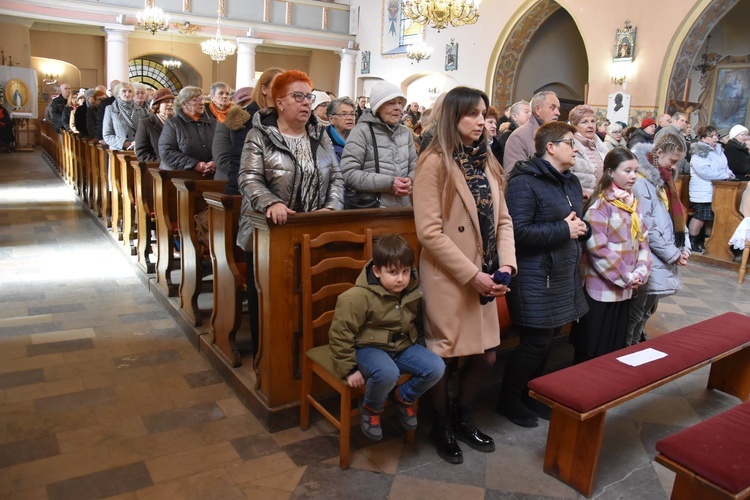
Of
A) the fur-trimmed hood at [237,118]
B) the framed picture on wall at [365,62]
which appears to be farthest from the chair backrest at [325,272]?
the framed picture on wall at [365,62]

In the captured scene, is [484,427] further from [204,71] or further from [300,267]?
[204,71]

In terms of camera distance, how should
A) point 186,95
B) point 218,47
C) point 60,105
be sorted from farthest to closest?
point 218,47 < point 60,105 < point 186,95

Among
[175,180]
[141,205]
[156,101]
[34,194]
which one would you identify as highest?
[156,101]

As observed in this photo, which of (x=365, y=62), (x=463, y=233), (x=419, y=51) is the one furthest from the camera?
(x=365, y=62)

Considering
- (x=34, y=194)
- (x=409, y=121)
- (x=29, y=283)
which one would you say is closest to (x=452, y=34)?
(x=409, y=121)

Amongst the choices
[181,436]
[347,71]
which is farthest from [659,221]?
[347,71]

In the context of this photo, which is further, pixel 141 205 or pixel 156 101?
pixel 156 101

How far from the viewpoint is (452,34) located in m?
15.2

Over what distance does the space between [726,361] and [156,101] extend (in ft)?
15.4

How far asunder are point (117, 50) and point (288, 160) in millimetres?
15243

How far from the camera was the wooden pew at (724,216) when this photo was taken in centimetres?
643

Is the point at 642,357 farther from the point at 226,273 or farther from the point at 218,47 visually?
the point at 218,47

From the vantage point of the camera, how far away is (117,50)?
52.2ft

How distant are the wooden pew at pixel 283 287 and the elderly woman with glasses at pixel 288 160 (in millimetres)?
111
